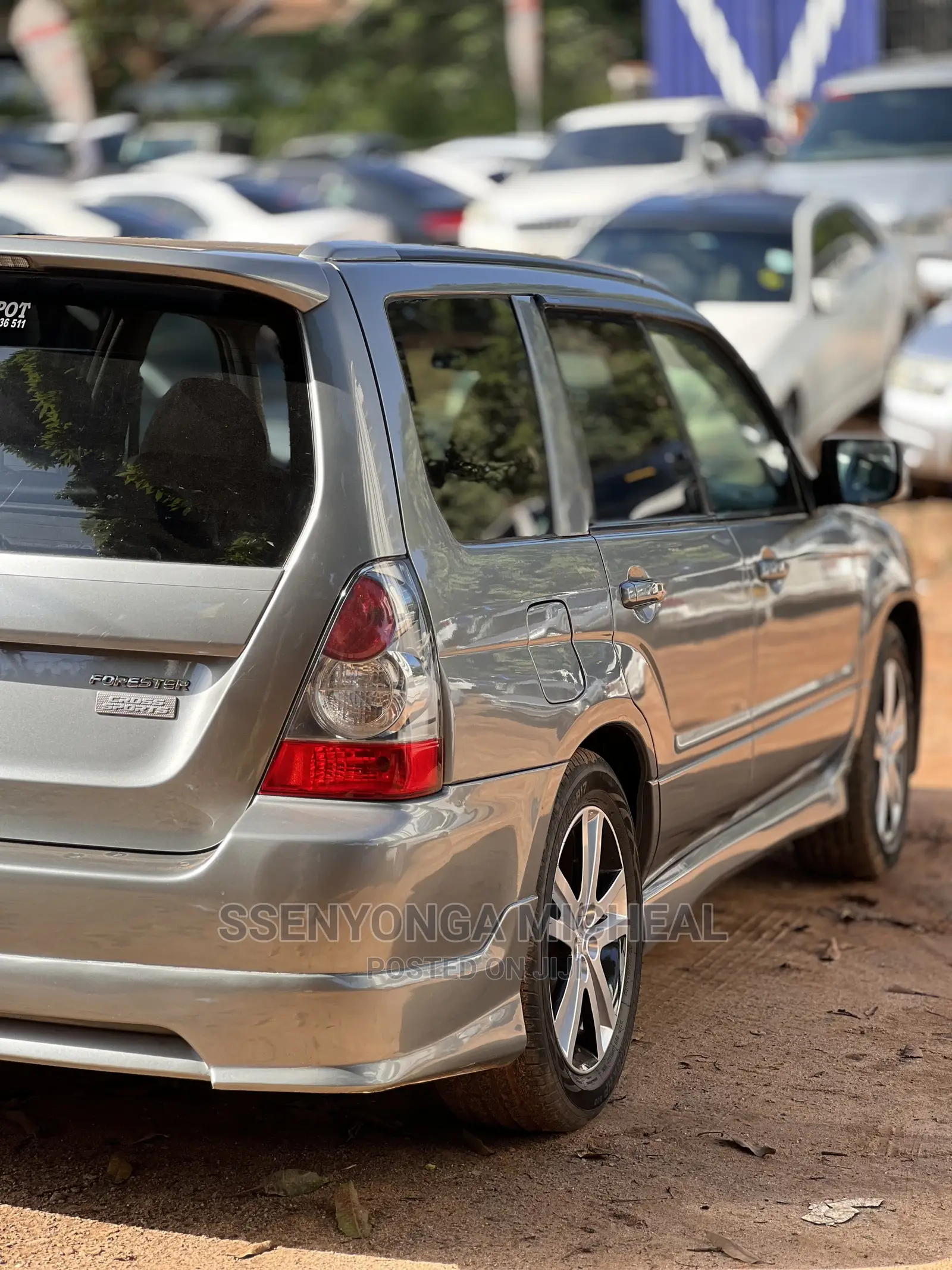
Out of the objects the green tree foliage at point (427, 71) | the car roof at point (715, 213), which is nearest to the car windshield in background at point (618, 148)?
the car roof at point (715, 213)

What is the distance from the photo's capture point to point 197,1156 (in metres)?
3.67

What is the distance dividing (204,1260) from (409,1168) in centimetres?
53

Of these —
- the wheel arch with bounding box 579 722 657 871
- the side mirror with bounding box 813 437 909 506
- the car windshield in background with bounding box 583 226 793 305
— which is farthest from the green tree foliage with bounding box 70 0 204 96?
the wheel arch with bounding box 579 722 657 871

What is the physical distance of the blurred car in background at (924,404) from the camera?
11688 millimetres

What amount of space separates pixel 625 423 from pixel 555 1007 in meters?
4.67

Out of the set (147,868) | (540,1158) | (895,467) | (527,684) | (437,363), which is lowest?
(540,1158)

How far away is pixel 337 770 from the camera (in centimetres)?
314

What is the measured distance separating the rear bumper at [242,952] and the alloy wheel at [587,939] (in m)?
0.56

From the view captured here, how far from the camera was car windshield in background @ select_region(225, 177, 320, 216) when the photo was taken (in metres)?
19.3

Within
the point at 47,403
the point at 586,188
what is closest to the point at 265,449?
the point at 47,403

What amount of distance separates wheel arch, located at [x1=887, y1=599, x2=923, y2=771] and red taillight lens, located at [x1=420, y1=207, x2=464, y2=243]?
46.9 feet

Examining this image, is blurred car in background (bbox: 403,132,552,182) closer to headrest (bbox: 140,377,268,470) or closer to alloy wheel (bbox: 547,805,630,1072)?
alloy wheel (bbox: 547,805,630,1072)

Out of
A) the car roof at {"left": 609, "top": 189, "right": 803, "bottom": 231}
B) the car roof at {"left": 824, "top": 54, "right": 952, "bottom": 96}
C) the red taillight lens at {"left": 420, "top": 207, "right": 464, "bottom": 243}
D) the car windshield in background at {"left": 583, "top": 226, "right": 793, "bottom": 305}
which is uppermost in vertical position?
the car roof at {"left": 824, "top": 54, "right": 952, "bottom": 96}

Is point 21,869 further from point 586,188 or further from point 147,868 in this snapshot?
point 586,188
